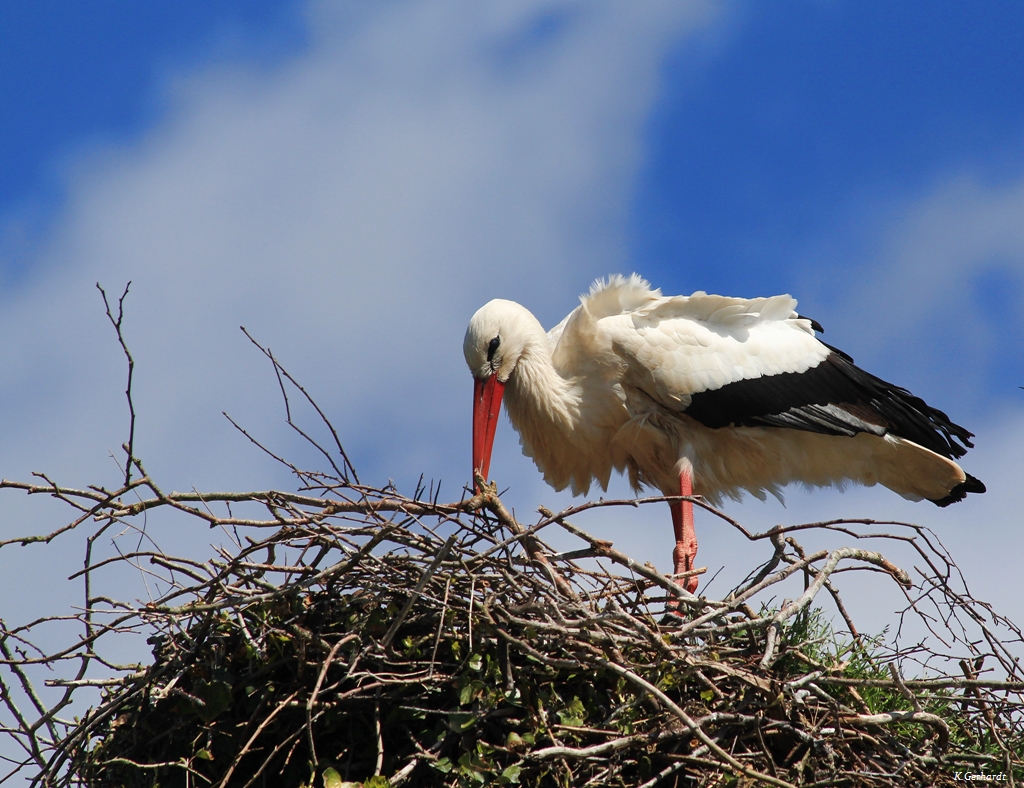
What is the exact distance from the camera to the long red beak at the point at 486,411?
16.9ft

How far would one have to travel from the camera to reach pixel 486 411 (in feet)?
17.1

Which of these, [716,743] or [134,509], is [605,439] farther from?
[134,509]

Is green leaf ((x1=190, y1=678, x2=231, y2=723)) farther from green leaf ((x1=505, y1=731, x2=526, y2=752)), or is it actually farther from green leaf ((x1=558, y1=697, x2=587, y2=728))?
green leaf ((x1=558, y1=697, x2=587, y2=728))

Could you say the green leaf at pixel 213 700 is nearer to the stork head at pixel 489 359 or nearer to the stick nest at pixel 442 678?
the stick nest at pixel 442 678

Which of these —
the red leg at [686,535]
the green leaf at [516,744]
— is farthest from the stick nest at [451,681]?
the red leg at [686,535]

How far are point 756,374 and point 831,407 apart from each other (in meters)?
0.44

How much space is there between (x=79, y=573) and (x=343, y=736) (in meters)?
0.92

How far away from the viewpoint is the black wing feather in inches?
203

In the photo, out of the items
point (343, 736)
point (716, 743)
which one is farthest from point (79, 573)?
point (716, 743)

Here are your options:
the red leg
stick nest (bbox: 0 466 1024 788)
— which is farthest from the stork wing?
stick nest (bbox: 0 466 1024 788)

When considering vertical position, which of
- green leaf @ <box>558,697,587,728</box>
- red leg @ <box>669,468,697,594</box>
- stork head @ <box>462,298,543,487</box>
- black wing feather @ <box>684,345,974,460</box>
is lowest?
green leaf @ <box>558,697,587,728</box>

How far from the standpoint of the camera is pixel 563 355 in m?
5.31

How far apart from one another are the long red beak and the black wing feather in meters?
0.92

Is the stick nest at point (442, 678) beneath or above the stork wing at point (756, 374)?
beneath
